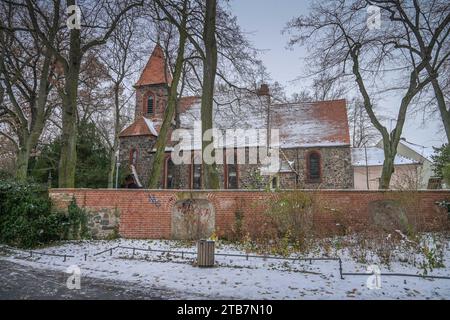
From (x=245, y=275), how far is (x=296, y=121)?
2072 cm

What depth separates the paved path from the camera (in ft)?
20.4

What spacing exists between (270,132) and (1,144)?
71.4 feet

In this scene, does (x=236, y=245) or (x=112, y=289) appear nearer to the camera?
(x=112, y=289)

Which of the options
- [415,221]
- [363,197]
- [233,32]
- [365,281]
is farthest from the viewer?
[233,32]

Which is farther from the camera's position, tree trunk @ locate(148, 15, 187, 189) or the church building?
the church building

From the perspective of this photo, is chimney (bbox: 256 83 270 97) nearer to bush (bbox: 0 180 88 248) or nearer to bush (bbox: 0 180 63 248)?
bush (bbox: 0 180 88 248)

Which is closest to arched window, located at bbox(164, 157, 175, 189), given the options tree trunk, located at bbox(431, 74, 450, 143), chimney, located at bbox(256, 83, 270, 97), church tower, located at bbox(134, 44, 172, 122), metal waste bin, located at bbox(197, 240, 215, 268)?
church tower, located at bbox(134, 44, 172, 122)

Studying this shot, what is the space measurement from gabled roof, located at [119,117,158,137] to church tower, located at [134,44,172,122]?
114 cm

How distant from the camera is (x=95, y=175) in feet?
68.1

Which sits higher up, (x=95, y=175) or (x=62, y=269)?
(x=95, y=175)

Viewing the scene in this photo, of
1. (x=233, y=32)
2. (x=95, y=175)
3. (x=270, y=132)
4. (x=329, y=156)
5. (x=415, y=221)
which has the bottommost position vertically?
(x=415, y=221)
